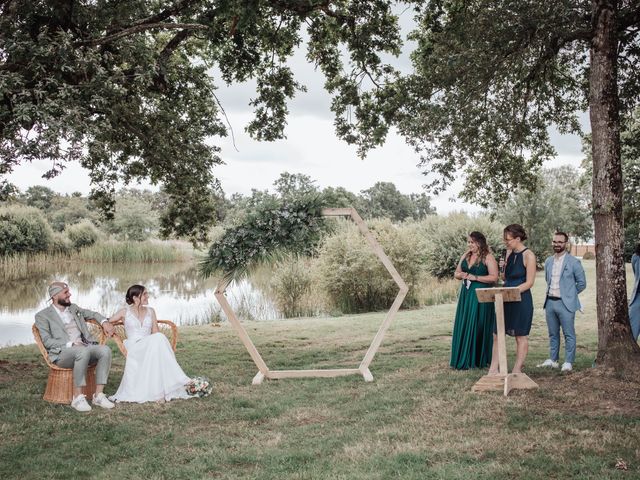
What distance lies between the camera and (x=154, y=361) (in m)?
7.68

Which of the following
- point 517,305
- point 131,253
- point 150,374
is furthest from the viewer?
point 131,253

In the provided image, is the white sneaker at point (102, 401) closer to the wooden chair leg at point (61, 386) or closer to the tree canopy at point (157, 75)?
the wooden chair leg at point (61, 386)

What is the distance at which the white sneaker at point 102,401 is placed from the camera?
7255 mm

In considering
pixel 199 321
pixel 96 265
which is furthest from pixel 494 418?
pixel 96 265

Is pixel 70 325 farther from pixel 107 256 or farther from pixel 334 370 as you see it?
pixel 107 256

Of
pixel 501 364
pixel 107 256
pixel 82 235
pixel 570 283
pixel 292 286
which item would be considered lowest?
pixel 501 364

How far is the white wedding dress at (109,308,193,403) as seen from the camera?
7535mm

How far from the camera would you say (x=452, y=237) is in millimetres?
27766

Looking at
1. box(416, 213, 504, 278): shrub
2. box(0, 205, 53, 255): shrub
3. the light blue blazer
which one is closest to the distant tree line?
box(0, 205, 53, 255): shrub

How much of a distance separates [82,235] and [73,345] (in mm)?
30952

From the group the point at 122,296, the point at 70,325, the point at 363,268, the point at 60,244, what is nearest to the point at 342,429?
the point at 70,325

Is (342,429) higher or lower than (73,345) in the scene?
lower

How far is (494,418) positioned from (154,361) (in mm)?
4082

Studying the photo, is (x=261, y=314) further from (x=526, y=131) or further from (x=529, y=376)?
(x=529, y=376)
